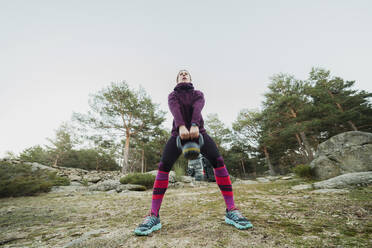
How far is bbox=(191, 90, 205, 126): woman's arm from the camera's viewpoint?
73.0 inches

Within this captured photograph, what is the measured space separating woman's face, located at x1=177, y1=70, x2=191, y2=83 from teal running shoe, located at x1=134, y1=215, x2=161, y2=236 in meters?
1.86

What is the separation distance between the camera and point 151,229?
1449 mm

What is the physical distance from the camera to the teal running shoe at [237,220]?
138 centimetres

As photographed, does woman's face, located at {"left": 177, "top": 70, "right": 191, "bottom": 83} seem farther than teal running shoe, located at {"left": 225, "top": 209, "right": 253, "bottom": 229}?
Yes

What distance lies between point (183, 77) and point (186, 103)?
18.3 inches

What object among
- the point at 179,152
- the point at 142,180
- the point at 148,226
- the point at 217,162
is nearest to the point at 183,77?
the point at 179,152

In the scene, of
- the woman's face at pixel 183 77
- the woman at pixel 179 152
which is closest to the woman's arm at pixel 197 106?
the woman at pixel 179 152

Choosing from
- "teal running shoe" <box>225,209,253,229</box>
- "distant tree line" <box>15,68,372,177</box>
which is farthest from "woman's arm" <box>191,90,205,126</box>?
"distant tree line" <box>15,68,372,177</box>

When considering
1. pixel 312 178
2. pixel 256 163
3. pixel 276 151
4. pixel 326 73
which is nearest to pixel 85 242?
pixel 312 178

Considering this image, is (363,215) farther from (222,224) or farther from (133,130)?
(133,130)

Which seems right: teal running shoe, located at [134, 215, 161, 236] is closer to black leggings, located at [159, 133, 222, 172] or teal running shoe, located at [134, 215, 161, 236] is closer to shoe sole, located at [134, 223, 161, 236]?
shoe sole, located at [134, 223, 161, 236]

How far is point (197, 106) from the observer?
6.41 ft

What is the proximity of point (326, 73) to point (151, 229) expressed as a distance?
2441 cm

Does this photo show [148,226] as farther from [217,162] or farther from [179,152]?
[217,162]
